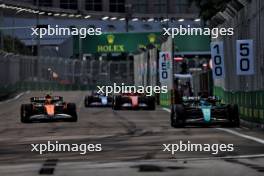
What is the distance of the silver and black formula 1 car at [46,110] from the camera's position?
33156 mm

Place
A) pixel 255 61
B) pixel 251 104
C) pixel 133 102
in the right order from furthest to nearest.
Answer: pixel 133 102, pixel 255 61, pixel 251 104

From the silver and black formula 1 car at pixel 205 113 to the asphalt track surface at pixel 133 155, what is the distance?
16.7 inches

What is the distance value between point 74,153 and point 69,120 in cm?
1601

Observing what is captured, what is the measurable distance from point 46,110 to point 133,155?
16.0m

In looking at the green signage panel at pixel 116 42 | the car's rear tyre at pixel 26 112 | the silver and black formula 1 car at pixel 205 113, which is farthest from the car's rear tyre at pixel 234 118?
the green signage panel at pixel 116 42

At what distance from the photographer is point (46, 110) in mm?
33188

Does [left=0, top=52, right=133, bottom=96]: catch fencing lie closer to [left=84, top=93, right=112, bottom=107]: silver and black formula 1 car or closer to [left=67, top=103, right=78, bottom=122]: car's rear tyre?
[left=84, top=93, right=112, bottom=107]: silver and black formula 1 car

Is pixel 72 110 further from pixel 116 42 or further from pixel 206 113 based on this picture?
pixel 116 42

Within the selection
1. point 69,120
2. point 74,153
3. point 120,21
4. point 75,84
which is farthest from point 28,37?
point 74,153

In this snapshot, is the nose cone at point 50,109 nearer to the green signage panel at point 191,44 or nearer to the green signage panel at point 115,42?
the green signage panel at point 191,44

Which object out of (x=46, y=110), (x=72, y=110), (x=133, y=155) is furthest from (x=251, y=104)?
(x=133, y=155)

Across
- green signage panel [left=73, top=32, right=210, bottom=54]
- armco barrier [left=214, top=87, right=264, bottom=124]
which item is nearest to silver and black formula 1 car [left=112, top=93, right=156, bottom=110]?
armco barrier [left=214, top=87, right=264, bottom=124]

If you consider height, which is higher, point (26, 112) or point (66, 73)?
point (66, 73)

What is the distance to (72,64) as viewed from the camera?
91.2 meters
